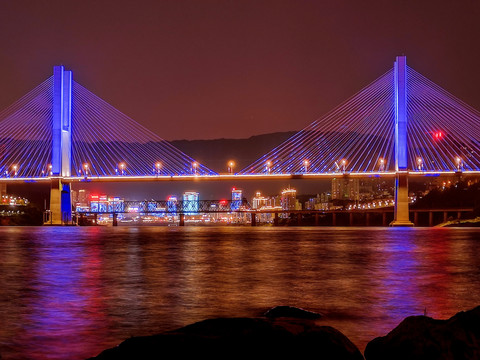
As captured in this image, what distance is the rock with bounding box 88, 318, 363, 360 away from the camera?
375cm

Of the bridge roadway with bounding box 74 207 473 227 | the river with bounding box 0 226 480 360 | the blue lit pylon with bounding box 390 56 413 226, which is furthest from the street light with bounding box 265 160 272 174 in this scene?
the river with bounding box 0 226 480 360

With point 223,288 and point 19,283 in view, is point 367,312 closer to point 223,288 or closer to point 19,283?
point 223,288

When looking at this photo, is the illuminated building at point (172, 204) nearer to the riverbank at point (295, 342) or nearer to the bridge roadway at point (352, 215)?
the bridge roadway at point (352, 215)

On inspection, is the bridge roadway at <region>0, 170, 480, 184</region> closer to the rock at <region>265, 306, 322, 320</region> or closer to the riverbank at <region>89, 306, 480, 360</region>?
the rock at <region>265, 306, 322, 320</region>

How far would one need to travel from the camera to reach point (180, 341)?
12.4 feet

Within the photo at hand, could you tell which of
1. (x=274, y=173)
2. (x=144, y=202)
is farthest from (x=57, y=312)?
(x=144, y=202)

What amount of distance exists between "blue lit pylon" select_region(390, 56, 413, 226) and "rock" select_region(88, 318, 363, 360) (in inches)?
1879

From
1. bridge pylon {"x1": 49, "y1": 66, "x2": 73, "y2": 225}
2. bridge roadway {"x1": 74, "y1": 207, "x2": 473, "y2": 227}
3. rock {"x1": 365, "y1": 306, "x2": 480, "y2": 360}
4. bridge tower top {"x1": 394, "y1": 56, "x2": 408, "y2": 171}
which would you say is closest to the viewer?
rock {"x1": 365, "y1": 306, "x2": 480, "y2": 360}

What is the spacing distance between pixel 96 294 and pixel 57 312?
1754 millimetres

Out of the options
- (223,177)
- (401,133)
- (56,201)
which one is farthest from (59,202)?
(401,133)

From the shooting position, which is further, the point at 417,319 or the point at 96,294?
the point at 96,294

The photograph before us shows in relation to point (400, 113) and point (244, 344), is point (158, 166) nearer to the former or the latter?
point (400, 113)

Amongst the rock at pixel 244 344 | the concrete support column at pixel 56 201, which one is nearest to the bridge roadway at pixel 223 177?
the concrete support column at pixel 56 201

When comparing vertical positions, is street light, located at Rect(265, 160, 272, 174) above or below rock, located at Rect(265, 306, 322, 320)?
above
